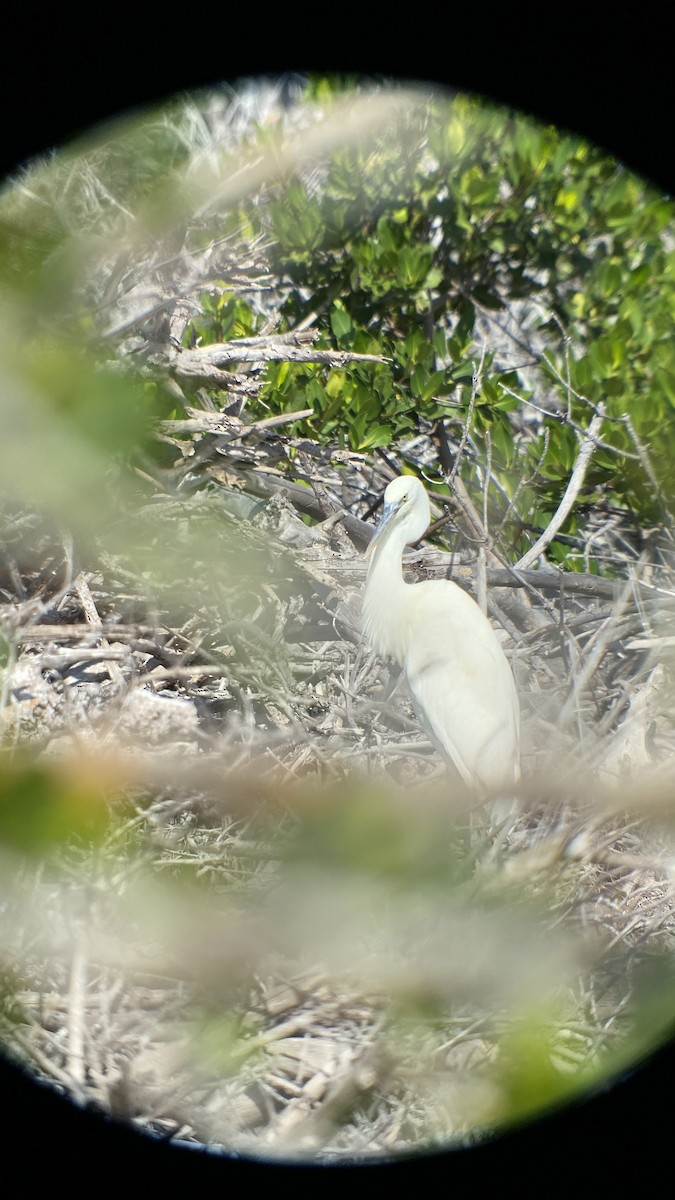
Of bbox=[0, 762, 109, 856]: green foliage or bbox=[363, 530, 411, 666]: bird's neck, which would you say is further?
bbox=[363, 530, 411, 666]: bird's neck

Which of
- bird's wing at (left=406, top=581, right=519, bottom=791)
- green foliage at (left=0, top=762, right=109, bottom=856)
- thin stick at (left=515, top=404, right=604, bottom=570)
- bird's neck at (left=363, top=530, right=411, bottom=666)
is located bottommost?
bird's wing at (left=406, top=581, right=519, bottom=791)

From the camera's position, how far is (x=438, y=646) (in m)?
1.17

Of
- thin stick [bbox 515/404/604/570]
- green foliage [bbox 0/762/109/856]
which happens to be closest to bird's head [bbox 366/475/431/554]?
thin stick [bbox 515/404/604/570]

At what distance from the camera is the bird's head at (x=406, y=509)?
1059 mm

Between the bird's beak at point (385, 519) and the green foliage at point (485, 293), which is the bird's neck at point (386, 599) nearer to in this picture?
the bird's beak at point (385, 519)

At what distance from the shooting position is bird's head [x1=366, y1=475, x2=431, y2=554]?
3.47ft

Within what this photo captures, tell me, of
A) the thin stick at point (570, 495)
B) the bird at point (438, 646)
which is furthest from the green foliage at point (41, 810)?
the thin stick at point (570, 495)

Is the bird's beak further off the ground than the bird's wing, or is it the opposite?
the bird's beak

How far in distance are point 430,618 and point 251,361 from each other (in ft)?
1.24

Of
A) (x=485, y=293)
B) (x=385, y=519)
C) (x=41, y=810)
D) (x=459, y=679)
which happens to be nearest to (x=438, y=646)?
(x=459, y=679)

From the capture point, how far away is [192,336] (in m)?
0.99

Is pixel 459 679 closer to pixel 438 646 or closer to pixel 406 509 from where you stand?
pixel 438 646

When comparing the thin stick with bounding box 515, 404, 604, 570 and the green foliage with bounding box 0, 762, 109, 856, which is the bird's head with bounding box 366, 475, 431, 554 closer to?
the thin stick with bounding box 515, 404, 604, 570

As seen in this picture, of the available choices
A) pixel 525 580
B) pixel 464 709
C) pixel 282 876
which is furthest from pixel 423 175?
pixel 282 876
